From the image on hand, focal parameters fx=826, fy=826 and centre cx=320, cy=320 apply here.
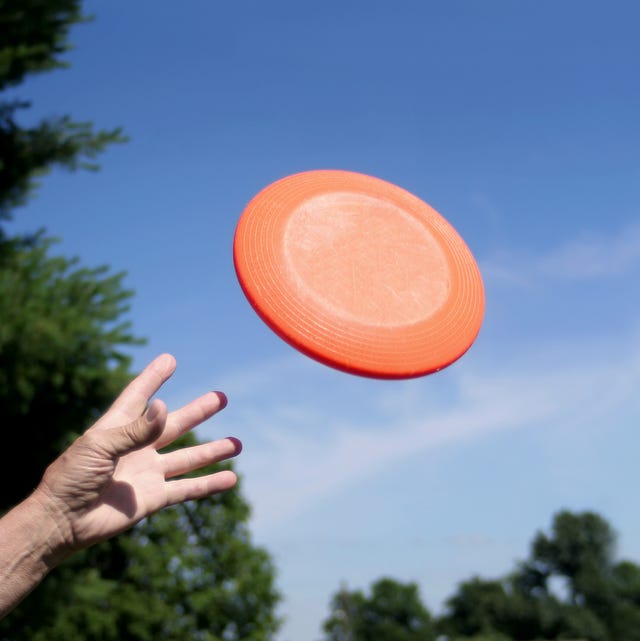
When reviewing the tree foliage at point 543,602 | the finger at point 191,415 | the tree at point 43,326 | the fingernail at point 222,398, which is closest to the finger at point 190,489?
the finger at point 191,415

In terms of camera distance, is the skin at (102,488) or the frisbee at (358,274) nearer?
the skin at (102,488)

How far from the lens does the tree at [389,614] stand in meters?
62.8

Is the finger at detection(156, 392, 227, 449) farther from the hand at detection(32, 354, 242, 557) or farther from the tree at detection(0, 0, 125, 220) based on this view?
the tree at detection(0, 0, 125, 220)

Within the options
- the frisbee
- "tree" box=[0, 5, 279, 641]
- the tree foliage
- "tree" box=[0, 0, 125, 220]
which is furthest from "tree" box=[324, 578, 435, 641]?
the frisbee

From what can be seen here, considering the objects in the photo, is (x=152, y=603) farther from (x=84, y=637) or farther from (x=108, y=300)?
(x=108, y=300)

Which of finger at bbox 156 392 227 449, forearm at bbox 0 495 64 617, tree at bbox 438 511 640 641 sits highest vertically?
tree at bbox 438 511 640 641

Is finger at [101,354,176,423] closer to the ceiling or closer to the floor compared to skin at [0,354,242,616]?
closer to the ceiling

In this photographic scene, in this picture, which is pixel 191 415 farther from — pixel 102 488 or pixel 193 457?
pixel 102 488

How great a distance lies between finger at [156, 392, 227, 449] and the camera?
9.08ft

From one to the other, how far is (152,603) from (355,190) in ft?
58.1

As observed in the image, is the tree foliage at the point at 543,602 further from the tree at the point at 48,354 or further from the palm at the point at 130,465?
the palm at the point at 130,465

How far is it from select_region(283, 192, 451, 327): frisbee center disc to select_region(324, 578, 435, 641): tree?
61.9m

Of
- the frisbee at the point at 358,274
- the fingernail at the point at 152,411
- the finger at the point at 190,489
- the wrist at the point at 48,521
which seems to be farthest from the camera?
the frisbee at the point at 358,274

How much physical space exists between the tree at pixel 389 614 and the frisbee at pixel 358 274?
2438 inches
